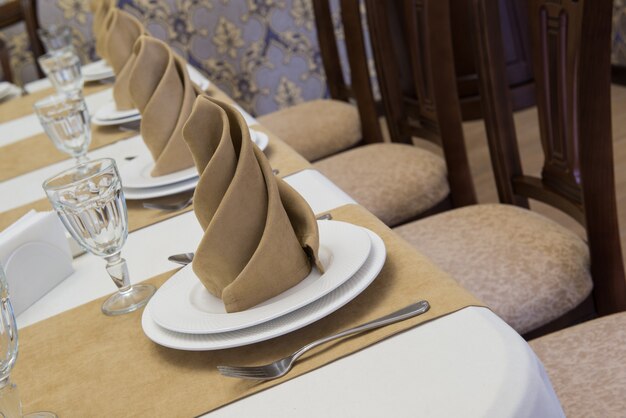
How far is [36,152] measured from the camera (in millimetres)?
1797

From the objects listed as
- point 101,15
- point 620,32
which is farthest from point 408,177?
point 620,32

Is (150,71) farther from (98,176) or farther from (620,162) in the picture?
(620,162)

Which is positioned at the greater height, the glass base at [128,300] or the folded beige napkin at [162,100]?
the folded beige napkin at [162,100]

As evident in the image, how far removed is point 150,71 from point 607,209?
0.73 metres

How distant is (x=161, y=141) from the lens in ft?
4.27

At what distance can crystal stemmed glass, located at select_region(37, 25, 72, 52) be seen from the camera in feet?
8.50

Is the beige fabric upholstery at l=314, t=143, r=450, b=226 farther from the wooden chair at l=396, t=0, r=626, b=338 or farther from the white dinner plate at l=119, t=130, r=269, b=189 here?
the white dinner plate at l=119, t=130, r=269, b=189

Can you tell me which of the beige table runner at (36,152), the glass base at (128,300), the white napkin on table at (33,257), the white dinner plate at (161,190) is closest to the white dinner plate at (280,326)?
the glass base at (128,300)

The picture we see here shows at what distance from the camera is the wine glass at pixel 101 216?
0.87m

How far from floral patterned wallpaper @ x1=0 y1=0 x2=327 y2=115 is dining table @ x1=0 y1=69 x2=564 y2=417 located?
9.89 feet

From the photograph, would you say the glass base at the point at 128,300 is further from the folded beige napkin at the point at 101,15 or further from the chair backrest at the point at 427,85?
the folded beige napkin at the point at 101,15

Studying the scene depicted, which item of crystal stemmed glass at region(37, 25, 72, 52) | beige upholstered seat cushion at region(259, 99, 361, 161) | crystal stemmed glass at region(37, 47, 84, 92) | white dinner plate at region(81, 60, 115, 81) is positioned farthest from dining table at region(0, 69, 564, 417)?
crystal stemmed glass at region(37, 25, 72, 52)

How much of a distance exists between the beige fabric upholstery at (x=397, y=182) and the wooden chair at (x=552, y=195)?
31 cm

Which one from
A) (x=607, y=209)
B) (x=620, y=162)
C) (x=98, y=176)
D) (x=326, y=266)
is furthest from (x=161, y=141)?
(x=620, y=162)
